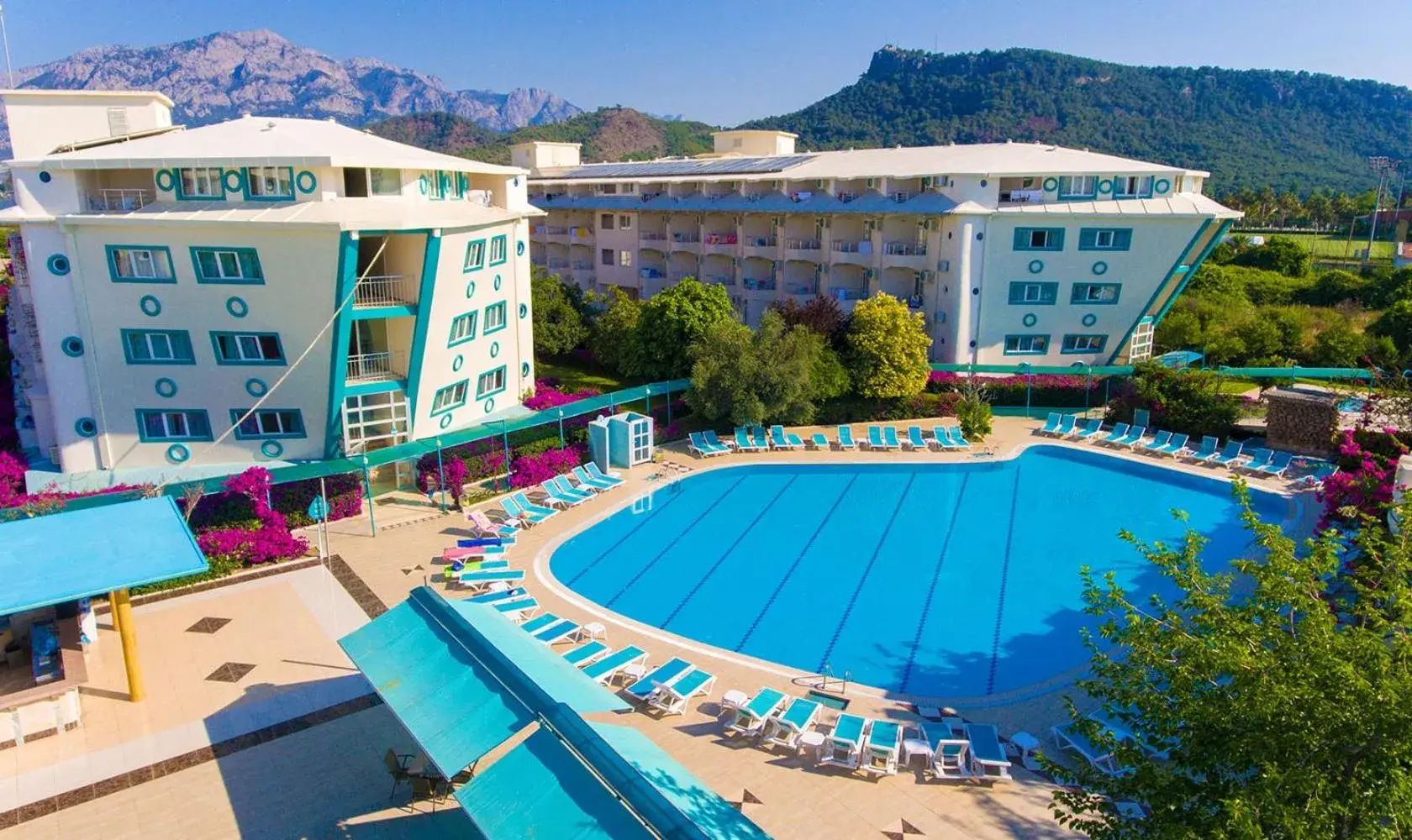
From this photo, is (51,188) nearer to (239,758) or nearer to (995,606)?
(239,758)

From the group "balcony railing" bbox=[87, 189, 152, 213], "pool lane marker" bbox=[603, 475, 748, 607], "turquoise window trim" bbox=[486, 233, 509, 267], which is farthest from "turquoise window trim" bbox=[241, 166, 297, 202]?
"pool lane marker" bbox=[603, 475, 748, 607]

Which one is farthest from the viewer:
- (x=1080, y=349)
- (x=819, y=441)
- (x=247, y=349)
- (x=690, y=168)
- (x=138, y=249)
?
(x=690, y=168)

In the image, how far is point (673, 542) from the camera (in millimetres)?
22422

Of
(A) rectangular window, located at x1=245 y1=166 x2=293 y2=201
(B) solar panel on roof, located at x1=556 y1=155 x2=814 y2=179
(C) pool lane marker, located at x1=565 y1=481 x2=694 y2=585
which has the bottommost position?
(C) pool lane marker, located at x1=565 y1=481 x2=694 y2=585

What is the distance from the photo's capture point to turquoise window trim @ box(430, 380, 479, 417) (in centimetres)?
2442

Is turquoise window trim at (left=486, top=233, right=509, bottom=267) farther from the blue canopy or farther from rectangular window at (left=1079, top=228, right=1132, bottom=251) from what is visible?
rectangular window at (left=1079, top=228, right=1132, bottom=251)

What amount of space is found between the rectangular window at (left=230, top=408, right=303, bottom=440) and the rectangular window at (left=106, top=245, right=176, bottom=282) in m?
3.50

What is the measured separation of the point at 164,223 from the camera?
20281mm

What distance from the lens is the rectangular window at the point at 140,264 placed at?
68.0ft

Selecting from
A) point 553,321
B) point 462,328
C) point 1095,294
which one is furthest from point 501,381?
point 1095,294

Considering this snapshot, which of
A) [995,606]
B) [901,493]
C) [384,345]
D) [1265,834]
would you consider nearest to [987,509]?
[901,493]

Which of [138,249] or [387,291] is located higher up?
[138,249]

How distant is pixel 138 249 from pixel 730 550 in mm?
15393

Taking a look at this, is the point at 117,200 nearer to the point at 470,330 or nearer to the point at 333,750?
the point at 470,330
